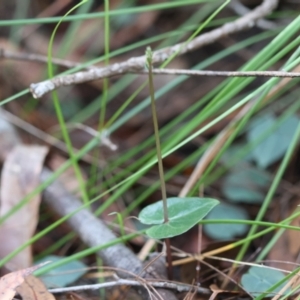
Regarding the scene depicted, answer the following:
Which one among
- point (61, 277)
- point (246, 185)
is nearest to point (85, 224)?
point (61, 277)

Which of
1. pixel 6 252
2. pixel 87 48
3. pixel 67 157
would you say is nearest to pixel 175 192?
pixel 67 157

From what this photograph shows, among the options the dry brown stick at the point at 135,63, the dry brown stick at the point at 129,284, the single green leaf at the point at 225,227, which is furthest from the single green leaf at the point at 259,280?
the dry brown stick at the point at 135,63

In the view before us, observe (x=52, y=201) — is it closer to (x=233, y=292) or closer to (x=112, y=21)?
(x=233, y=292)

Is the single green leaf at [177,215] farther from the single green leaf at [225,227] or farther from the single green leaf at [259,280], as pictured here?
the single green leaf at [225,227]

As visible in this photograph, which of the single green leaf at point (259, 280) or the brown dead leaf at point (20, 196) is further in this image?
the brown dead leaf at point (20, 196)

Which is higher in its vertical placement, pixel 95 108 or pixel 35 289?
pixel 95 108

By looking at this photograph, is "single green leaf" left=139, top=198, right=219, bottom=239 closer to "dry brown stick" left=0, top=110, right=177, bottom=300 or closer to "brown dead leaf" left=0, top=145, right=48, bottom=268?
"dry brown stick" left=0, top=110, right=177, bottom=300

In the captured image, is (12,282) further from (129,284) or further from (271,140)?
(271,140)
